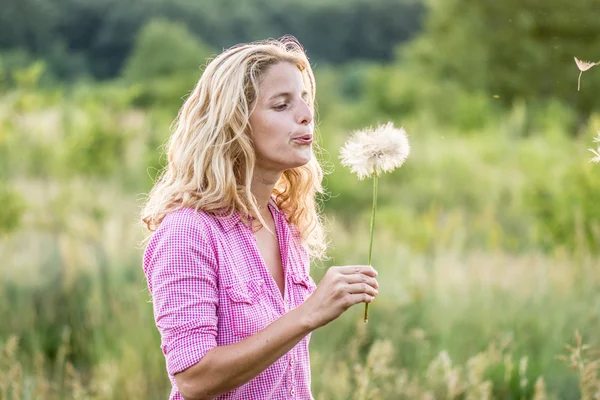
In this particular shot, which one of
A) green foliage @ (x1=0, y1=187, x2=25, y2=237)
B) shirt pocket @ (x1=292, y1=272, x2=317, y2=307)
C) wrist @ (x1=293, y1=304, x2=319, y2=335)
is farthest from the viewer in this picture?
green foliage @ (x1=0, y1=187, x2=25, y2=237)

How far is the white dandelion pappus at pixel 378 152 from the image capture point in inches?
90.7

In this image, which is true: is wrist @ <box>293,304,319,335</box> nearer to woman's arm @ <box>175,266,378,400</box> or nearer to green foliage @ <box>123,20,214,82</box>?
woman's arm @ <box>175,266,378,400</box>

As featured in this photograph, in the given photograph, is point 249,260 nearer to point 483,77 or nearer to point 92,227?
point 92,227

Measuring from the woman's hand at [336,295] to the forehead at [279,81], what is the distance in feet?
1.98

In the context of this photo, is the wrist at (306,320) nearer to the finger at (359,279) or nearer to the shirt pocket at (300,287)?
the finger at (359,279)

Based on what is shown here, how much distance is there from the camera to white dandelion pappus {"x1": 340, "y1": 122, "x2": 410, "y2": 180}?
2305mm

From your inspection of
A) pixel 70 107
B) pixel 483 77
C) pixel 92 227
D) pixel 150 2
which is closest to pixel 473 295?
pixel 92 227

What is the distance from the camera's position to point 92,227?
652cm

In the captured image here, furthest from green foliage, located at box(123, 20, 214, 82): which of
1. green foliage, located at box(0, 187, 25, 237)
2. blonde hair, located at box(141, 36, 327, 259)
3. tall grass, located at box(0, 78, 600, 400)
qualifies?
blonde hair, located at box(141, 36, 327, 259)

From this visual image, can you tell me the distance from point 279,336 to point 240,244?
1.23 feet

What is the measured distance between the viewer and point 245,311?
2.11 meters

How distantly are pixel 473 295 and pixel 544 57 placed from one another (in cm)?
2113

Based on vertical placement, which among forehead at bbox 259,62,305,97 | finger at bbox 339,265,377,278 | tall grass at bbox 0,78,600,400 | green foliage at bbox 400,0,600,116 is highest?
green foliage at bbox 400,0,600,116

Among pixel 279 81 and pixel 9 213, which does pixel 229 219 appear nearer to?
pixel 279 81
